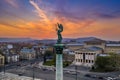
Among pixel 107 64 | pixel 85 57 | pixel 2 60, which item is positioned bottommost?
pixel 107 64

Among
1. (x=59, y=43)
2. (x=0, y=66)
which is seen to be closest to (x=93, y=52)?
(x=0, y=66)

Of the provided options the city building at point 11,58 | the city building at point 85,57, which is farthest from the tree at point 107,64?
the city building at point 11,58

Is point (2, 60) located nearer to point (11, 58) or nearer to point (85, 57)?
point (11, 58)

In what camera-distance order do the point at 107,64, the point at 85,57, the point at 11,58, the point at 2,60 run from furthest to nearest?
the point at 11,58 → the point at 2,60 → the point at 85,57 → the point at 107,64

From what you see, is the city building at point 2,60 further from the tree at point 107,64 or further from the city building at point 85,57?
the tree at point 107,64

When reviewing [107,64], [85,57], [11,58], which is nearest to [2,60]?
[11,58]

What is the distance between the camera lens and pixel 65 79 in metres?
43.1

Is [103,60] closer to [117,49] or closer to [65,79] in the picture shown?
[65,79]

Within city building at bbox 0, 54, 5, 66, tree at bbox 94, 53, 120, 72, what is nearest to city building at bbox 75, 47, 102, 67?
tree at bbox 94, 53, 120, 72

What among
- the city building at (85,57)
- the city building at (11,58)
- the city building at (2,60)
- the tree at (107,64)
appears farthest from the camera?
the city building at (11,58)

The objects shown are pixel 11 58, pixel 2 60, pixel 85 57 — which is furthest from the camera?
pixel 11 58

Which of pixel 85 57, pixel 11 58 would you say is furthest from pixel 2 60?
pixel 85 57

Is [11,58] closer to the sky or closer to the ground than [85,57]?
closer to the ground

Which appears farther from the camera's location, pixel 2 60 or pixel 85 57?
pixel 2 60
